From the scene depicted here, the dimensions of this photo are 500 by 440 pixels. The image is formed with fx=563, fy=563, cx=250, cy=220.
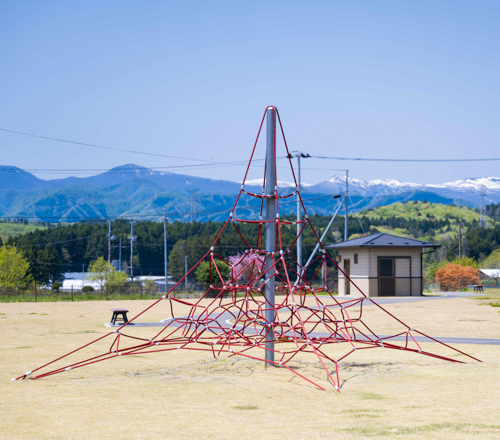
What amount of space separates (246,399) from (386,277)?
94.1ft

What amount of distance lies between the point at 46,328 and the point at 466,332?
12.8m

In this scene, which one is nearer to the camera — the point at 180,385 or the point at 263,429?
the point at 263,429

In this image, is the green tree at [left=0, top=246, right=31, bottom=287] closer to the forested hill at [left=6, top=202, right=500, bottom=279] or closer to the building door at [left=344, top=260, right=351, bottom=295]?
the forested hill at [left=6, top=202, right=500, bottom=279]

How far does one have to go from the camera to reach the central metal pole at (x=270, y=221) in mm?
10172

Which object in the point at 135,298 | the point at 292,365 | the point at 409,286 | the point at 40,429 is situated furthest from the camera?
the point at 135,298

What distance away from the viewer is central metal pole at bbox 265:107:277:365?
10172mm

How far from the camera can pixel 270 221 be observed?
10.3 metres

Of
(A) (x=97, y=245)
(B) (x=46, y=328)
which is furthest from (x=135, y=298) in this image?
(A) (x=97, y=245)

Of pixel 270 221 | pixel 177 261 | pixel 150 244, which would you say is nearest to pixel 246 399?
pixel 270 221

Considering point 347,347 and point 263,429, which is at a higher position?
point 263,429

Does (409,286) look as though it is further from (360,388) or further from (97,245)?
(97,245)

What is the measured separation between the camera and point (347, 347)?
525 inches

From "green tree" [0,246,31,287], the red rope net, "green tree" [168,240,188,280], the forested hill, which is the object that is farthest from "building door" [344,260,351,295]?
"green tree" [168,240,188,280]

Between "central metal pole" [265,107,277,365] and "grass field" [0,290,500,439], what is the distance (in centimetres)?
64
